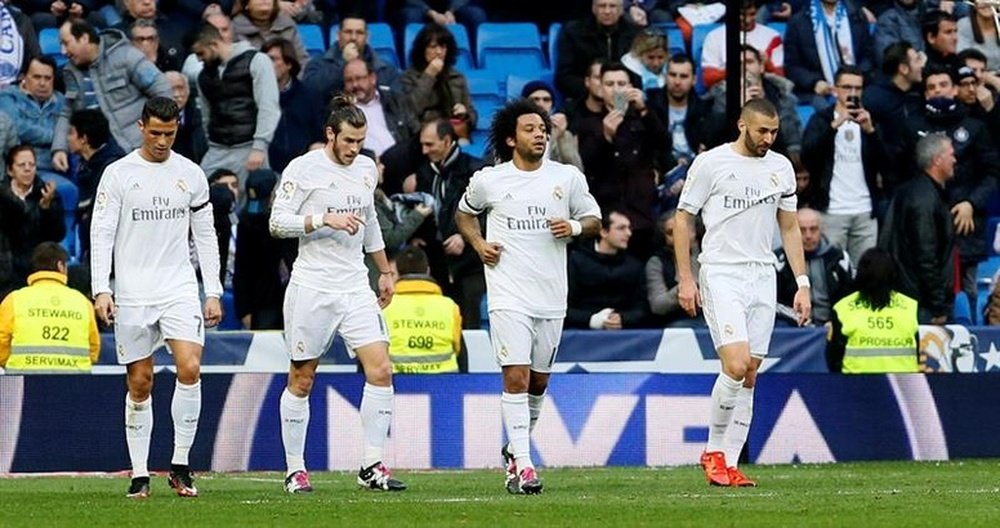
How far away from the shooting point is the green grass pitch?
38.3 feet

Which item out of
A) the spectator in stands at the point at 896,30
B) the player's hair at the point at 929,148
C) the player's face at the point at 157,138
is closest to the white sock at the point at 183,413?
the player's face at the point at 157,138

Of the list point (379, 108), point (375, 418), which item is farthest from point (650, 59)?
point (375, 418)

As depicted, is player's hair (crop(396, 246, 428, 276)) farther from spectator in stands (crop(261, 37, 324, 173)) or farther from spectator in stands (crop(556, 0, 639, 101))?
spectator in stands (crop(556, 0, 639, 101))

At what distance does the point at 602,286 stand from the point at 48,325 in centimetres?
541

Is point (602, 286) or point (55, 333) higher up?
point (55, 333)

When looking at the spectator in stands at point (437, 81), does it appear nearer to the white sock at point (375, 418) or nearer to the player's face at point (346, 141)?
the player's face at point (346, 141)

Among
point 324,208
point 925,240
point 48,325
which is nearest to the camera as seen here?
point 324,208

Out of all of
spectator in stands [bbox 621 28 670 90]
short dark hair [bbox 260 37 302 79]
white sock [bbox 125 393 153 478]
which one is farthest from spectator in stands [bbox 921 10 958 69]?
white sock [bbox 125 393 153 478]

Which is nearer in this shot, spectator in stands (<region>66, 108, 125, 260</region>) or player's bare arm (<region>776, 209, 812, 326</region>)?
player's bare arm (<region>776, 209, 812, 326</region>)

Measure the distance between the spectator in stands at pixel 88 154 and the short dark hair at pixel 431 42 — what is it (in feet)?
10.5

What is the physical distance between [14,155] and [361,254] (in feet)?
21.8

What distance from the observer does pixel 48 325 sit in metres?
17.1

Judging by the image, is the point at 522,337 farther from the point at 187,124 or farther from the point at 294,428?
the point at 187,124

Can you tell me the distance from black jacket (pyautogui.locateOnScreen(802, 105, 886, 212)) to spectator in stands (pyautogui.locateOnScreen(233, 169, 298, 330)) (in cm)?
503
